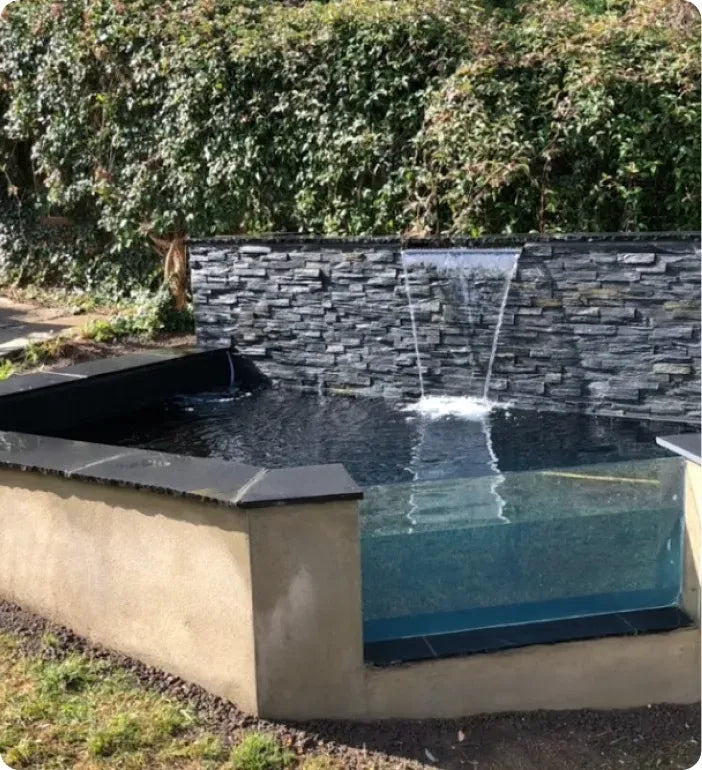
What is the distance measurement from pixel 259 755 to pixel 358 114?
18.8 ft

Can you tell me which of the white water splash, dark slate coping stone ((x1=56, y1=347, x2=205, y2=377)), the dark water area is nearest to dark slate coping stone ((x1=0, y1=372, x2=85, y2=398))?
dark slate coping stone ((x1=56, y1=347, x2=205, y2=377))

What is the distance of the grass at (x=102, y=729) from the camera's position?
9.60ft

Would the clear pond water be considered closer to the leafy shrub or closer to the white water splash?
the white water splash

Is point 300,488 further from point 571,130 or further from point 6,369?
point 571,130

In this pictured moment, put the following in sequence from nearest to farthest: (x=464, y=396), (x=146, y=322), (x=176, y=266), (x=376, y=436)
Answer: (x=376, y=436) → (x=464, y=396) → (x=146, y=322) → (x=176, y=266)

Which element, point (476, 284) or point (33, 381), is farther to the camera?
point (476, 284)

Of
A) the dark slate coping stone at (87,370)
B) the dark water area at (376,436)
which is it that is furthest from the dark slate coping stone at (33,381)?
the dark water area at (376,436)

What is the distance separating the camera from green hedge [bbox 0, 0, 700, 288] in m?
6.80

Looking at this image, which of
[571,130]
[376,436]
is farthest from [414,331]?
[571,130]

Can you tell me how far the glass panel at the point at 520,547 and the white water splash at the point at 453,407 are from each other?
225cm

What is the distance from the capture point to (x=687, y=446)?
11.1ft

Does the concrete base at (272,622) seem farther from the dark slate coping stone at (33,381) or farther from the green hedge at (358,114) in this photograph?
the green hedge at (358,114)

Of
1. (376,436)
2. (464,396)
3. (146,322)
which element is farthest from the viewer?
(146,322)

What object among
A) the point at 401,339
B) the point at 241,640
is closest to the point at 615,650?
the point at 241,640
